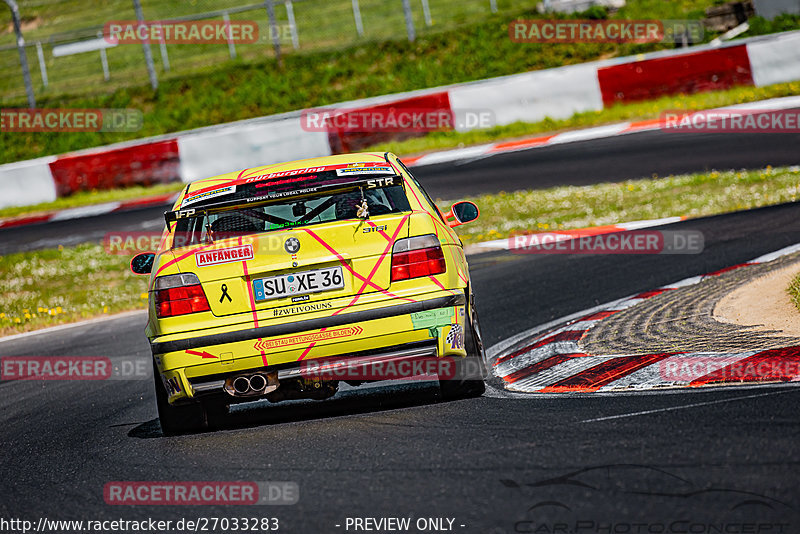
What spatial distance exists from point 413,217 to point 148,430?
1973mm

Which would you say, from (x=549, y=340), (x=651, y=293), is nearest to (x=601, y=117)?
(x=651, y=293)

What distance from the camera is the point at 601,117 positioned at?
20.2 m

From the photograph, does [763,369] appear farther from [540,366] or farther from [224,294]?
[224,294]

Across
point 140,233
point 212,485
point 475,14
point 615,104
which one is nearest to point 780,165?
point 615,104

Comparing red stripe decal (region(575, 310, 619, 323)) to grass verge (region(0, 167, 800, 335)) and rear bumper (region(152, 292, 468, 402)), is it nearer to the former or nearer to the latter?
rear bumper (region(152, 292, 468, 402))

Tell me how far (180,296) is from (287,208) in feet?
2.62

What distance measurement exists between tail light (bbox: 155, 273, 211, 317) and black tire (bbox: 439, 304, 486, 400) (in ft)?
4.34

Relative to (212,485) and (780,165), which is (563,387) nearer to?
(212,485)

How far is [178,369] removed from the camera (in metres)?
5.65

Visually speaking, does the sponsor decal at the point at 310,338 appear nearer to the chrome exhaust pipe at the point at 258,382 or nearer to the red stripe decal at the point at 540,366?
the chrome exhaust pipe at the point at 258,382

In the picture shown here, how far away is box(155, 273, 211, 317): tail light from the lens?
18.7 feet

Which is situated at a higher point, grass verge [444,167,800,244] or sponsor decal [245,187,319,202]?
sponsor decal [245,187,319,202]

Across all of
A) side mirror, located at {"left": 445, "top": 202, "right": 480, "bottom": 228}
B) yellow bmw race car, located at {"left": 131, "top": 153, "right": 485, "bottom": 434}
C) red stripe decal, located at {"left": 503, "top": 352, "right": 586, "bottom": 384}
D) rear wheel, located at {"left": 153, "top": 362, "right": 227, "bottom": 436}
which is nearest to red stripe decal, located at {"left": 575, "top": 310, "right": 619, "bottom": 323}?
red stripe decal, located at {"left": 503, "top": 352, "right": 586, "bottom": 384}

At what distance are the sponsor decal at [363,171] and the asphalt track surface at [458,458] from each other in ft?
4.16
